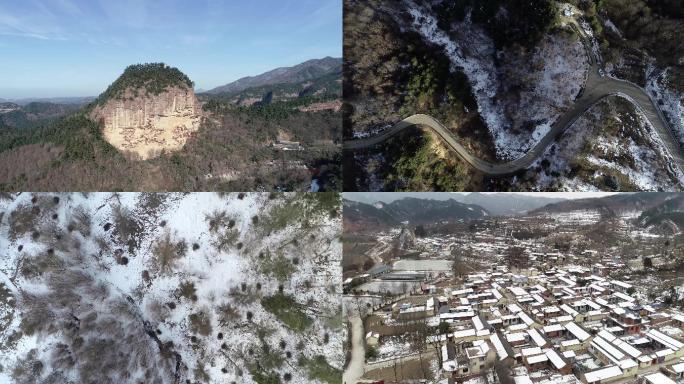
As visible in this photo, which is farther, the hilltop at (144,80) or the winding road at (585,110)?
the hilltop at (144,80)

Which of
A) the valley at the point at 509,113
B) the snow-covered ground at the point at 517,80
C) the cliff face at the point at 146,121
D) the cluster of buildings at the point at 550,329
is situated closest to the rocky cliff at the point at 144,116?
the cliff face at the point at 146,121

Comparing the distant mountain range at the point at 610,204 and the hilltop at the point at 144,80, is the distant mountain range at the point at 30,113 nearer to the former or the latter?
the hilltop at the point at 144,80

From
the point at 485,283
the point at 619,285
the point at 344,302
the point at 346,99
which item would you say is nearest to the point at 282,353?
the point at 344,302

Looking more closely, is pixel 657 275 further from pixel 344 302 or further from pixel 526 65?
pixel 344 302

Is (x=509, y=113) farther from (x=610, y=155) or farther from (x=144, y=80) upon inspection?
(x=144, y=80)

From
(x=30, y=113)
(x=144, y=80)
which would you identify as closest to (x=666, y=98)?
(x=144, y=80)

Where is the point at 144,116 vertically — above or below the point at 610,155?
above
